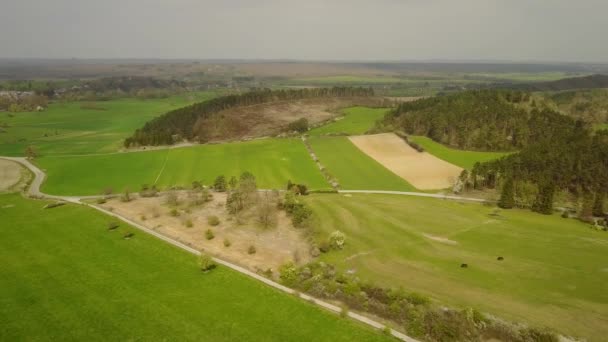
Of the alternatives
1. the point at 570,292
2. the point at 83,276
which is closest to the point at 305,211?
the point at 83,276

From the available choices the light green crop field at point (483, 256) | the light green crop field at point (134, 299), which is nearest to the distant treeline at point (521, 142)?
the light green crop field at point (483, 256)

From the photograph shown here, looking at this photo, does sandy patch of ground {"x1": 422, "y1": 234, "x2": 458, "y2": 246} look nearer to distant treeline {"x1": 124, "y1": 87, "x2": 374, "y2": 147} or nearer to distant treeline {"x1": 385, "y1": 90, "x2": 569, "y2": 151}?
distant treeline {"x1": 385, "y1": 90, "x2": 569, "y2": 151}

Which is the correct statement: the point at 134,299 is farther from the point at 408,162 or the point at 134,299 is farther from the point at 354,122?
the point at 354,122

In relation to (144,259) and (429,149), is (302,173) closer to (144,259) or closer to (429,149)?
(429,149)

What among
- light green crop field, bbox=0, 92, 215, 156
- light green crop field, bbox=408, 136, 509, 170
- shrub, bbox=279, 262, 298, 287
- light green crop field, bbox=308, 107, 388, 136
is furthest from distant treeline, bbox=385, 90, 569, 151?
light green crop field, bbox=0, 92, 215, 156

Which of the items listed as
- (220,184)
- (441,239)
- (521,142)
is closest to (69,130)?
(220,184)
